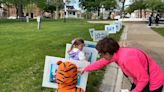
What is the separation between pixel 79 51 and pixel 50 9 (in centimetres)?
11666

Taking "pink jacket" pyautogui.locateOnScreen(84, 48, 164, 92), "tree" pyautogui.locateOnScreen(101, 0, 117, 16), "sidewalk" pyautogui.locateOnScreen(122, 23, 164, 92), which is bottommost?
"sidewalk" pyautogui.locateOnScreen(122, 23, 164, 92)

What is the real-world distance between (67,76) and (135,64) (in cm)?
171

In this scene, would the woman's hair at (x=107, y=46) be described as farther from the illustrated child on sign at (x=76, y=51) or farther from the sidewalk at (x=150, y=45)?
the sidewalk at (x=150, y=45)

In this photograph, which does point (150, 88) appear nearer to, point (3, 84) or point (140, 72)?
point (140, 72)

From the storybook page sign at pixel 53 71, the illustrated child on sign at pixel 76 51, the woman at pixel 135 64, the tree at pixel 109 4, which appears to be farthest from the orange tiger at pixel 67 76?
the tree at pixel 109 4

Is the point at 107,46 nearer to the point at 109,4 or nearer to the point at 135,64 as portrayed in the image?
the point at 135,64

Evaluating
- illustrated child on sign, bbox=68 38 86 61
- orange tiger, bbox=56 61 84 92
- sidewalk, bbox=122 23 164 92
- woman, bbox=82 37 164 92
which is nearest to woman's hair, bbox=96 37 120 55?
woman, bbox=82 37 164 92

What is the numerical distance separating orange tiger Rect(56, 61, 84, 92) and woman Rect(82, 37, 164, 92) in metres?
1.34

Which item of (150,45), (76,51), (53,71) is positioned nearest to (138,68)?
(53,71)

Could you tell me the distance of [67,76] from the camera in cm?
616

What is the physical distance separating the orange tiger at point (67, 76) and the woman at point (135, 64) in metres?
1.34

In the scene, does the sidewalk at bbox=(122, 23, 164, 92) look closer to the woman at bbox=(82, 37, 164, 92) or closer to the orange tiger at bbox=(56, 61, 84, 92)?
the orange tiger at bbox=(56, 61, 84, 92)

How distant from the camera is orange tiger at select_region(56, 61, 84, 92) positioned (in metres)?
6.12

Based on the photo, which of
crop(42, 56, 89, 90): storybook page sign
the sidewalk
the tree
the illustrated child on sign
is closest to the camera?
crop(42, 56, 89, 90): storybook page sign
